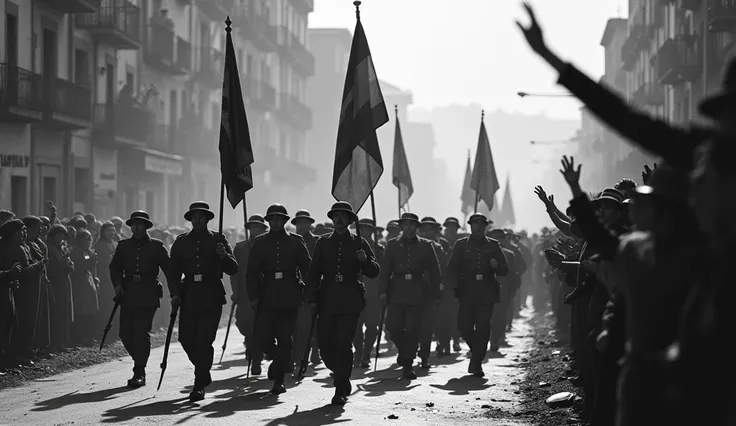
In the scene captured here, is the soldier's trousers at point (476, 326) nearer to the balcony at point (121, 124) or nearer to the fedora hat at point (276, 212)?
the fedora hat at point (276, 212)

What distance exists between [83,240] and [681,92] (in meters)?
27.1

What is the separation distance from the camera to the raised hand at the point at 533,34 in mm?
6199

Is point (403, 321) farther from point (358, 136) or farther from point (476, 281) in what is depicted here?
point (358, 136)

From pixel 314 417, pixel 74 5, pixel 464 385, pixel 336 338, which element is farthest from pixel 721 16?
pixel 314 417

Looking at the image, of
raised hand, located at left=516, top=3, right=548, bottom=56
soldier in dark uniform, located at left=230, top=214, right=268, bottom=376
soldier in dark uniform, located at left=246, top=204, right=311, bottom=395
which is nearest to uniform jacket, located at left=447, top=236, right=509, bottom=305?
soldier in dark uniform, located at left=230, top=214, right=268, bottom=376

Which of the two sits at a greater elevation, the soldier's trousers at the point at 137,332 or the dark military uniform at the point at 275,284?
the dark military uniform at the point at 275,284

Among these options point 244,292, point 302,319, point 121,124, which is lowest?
point 302,319

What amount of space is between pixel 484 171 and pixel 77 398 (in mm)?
13809

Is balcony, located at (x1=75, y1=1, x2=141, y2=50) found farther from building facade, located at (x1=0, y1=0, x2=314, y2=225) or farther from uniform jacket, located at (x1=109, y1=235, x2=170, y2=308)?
uniform jacket, located at (x1=109, y1=235, x2=170, y2=308)

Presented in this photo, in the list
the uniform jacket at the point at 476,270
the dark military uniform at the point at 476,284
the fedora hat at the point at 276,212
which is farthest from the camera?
the uniform jacket at the point at 476,270

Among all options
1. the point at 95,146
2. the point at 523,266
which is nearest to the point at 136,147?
the point at 95,146

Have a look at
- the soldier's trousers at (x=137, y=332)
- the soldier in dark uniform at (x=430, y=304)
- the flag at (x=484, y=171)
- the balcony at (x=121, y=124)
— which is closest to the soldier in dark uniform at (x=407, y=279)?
the soldier in dark uniform at (x=430, y=304)

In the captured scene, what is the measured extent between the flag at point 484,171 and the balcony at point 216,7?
21044 mm

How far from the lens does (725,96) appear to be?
471 cm
